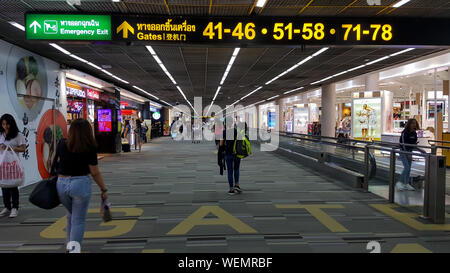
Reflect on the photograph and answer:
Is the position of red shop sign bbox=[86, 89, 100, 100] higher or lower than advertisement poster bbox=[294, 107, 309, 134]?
higher

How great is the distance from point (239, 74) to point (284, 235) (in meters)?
11.1

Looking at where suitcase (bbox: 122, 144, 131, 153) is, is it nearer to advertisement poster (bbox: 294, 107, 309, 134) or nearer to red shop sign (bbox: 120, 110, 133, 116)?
red shop sign (bbox: 120, 110, 133, 116)

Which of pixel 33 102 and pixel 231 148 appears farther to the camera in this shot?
pixel 33 102

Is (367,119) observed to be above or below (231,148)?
above

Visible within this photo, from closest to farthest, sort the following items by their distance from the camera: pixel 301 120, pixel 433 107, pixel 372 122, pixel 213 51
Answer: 1. pixel 213 51
2. pixel 372 122
3. pixel 433 107
4. pixel 301 120

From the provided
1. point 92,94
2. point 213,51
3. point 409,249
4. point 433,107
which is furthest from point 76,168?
point 433,107

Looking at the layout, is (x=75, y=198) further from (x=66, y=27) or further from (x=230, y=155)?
(x=230, y=155)

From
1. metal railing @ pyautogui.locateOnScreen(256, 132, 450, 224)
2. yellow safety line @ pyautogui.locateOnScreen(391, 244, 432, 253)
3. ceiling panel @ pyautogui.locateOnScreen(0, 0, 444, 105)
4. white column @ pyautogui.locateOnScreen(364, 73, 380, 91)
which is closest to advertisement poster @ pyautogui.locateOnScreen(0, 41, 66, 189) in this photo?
ceiling panel @ pyautogui.locateOnScreen(0, 0, 444, 105)

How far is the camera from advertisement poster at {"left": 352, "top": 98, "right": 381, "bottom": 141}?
15.2 metres

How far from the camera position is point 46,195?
3.37m

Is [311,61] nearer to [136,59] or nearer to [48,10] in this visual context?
[136,59]

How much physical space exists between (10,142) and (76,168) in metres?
3.18

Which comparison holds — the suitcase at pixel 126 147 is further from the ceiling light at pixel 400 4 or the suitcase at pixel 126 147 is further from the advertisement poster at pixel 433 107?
the advertisement poster at pixel 433 107

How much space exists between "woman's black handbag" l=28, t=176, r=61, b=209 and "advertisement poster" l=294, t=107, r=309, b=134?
26.1 m
